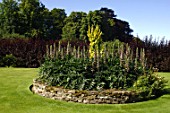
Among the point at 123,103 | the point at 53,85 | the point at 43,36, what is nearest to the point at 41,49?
the point at 53,85

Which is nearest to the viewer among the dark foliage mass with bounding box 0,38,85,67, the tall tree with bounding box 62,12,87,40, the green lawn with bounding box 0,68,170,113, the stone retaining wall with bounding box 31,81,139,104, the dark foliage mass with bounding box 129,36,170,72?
the green lawn with bounding box 0,68,170,113

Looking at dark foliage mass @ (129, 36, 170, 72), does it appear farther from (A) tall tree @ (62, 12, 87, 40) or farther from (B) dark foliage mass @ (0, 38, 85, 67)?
(A) tall tree @ (62, 12, 87, 40)

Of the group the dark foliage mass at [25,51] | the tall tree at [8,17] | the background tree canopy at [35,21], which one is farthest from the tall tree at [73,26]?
the dark foliage mass at [25,51]

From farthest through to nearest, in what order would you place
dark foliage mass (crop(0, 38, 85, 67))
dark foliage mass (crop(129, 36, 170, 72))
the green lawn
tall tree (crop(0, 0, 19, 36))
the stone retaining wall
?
tall tree (crop(0, 0, 19, 36)) → dark foliage mass (crop(0, 38, 85, 67)) → dark foliage mass (crop(129, 36, 170, 72)) → the stone retaining wall → the green lawn

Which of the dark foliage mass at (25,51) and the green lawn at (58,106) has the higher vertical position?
the dark foliage mass at (25,51)

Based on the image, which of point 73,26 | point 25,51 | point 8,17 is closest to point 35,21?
point 8,17

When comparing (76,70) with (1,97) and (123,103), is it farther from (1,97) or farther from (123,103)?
(1,97)

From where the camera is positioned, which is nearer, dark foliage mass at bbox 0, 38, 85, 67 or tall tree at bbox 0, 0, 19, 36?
dark foliage mass at bbox 0, 38, 85, 67

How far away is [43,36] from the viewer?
162 ft

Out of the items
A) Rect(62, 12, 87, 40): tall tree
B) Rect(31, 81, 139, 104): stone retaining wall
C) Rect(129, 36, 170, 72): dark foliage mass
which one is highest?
Rect(62, 12, 87, 40): tall tree

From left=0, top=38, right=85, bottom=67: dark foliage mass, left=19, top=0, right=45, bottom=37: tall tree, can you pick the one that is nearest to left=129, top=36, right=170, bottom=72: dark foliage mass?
left=0, top=38, right=85, bottom=67: dark foliage mass

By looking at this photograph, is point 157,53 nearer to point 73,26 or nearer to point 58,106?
point 58,106

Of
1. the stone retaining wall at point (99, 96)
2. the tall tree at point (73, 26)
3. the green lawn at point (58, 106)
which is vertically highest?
the tall tree at point (73, 26)

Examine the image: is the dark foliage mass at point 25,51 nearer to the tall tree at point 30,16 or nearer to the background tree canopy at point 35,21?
the background tree canopy at point 35,21
